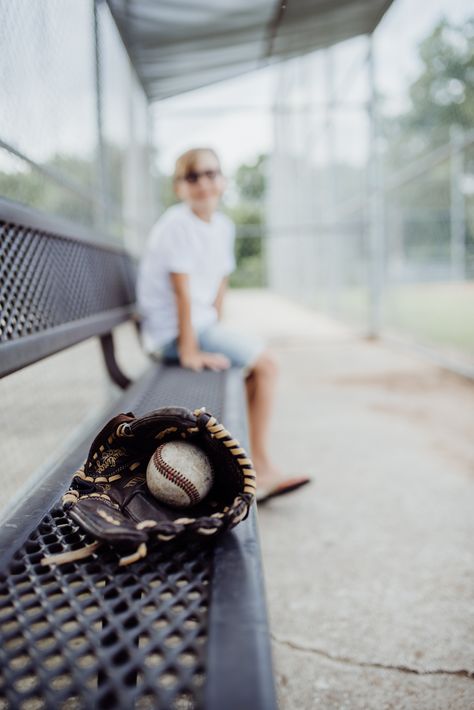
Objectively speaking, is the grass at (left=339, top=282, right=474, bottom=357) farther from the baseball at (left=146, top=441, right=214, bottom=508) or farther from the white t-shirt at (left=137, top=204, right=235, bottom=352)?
the baseball at (left=146, top=441, right=214, bottom=508)

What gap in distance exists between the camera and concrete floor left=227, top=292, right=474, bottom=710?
1.51 m

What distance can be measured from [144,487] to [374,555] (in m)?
1.24

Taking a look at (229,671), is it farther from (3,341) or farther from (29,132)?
(29,132)

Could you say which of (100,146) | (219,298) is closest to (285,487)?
(219,298)

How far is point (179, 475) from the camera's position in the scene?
1.14m

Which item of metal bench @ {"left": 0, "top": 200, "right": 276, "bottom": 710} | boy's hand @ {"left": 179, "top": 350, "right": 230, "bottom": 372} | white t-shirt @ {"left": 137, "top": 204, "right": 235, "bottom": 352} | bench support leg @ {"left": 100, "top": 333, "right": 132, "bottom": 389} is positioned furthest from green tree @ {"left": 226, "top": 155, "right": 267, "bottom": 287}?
metal bench @ {"left": 0, "top": 200, "right": 276, "bottom": 710}

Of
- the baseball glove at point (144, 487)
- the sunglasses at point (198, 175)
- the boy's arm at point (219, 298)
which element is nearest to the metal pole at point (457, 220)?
the boy's arm at point (219, 298)

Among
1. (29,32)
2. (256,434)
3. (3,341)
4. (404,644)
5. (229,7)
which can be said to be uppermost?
(229,7)

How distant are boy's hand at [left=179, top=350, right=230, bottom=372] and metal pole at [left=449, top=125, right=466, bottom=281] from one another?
401cm

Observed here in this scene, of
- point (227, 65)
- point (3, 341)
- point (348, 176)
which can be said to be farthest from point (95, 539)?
point (348, 176)

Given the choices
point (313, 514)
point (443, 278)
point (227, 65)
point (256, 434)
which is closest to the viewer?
point (313, 514)

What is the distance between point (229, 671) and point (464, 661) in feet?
3.72

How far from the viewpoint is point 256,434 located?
9.15 feet

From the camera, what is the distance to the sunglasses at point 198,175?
2.81 meters
